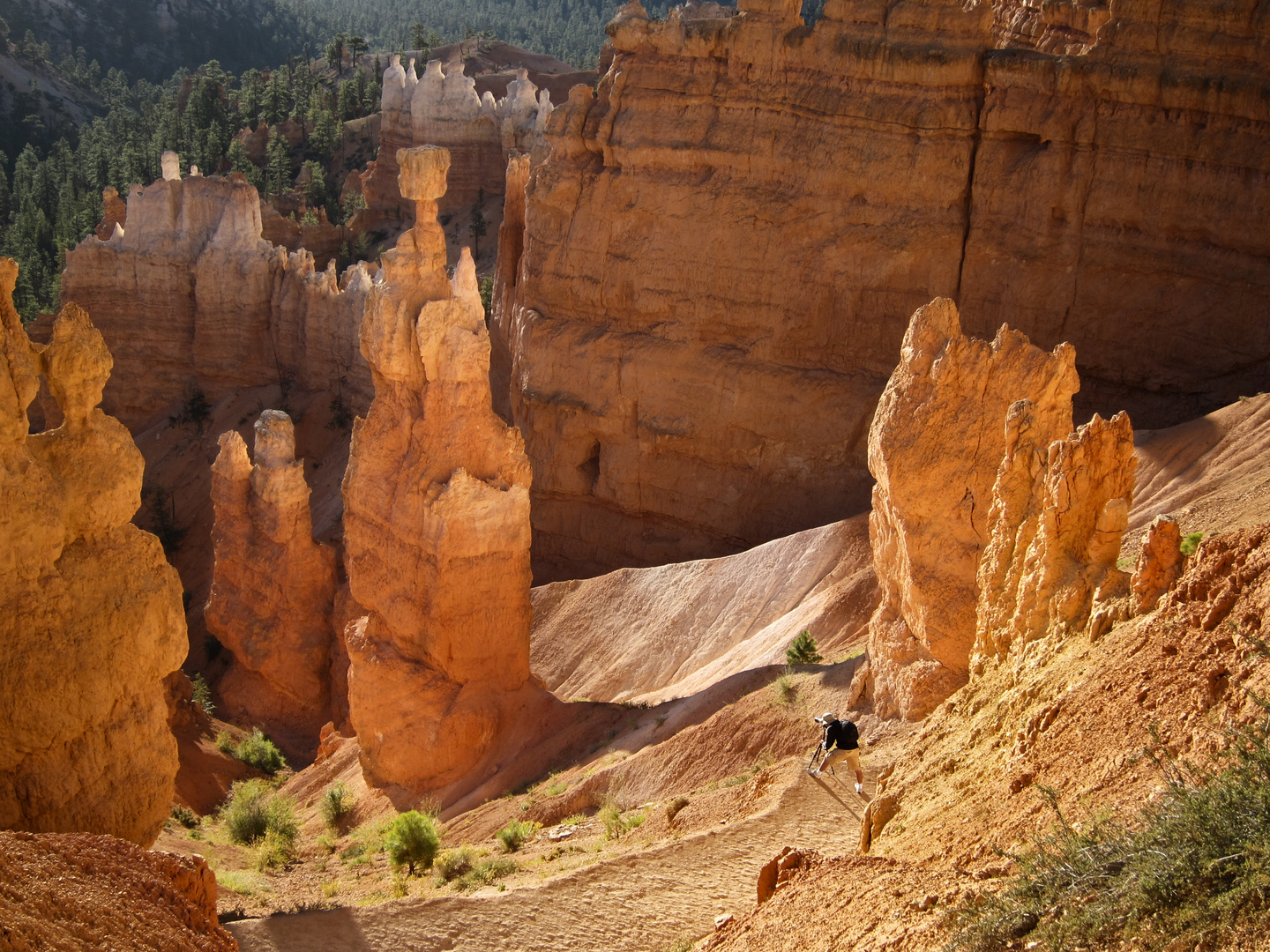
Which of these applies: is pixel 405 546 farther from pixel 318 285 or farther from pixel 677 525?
pixel 318 285

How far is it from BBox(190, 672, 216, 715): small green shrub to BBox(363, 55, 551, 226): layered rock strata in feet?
93.7

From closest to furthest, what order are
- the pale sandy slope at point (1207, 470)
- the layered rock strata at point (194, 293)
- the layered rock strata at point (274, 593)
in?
the pale sandy slope at point (1207, 470), the layered rock strata at point (274, 593), the layered rock strata at point (194, 293)

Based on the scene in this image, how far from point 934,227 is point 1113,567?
15376 mm

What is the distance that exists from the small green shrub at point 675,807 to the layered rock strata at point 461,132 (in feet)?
128

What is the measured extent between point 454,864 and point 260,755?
406 inches

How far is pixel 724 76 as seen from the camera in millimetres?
25031

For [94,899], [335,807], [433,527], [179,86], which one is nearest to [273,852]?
[335,807]

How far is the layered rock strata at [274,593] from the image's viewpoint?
24.2 meters

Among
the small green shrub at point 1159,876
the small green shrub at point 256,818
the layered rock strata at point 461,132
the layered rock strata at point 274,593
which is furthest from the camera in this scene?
the layered rock strata at point 461,132

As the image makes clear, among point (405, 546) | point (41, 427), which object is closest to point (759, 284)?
point (405, 546)

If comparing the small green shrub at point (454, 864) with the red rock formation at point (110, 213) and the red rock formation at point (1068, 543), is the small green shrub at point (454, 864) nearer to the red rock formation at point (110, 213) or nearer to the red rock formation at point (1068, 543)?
the red rock formation at point (1068, 543)

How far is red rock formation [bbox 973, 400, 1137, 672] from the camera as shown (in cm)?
896

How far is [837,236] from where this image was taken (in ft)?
79.2

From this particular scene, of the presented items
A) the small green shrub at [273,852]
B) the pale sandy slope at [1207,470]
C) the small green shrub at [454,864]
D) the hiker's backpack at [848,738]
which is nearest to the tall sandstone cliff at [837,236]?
the pale sandy slope at [1207,470]
